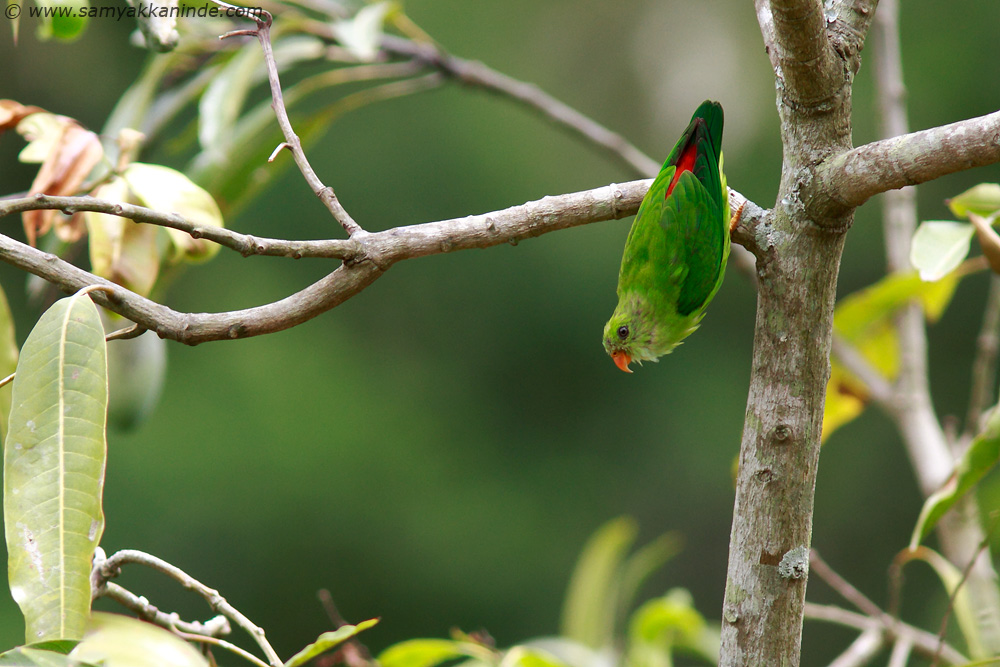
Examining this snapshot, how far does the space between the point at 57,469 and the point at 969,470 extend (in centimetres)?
112

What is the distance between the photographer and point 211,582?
5.24 m

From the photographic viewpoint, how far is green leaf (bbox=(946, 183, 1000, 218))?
121 cm

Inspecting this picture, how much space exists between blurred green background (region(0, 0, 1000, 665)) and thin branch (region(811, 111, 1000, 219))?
4.23m

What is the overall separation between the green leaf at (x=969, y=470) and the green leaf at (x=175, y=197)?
1138 millimetres

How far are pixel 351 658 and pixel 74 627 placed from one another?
0.74 metres

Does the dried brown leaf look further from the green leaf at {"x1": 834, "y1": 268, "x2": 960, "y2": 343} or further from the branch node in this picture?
the green leaf at {"x1": 834, "y1": 268, "x2": 960, "y2": 343}

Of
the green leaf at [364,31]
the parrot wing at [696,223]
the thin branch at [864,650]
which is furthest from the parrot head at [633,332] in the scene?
the green leaf at [364,31]

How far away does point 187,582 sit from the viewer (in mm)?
845

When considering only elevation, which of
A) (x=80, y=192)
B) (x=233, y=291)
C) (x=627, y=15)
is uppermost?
(x=627, y=15)

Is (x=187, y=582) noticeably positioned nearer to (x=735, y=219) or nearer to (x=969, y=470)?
(x=735, y=219)

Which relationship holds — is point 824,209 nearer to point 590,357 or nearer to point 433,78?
point 433,78

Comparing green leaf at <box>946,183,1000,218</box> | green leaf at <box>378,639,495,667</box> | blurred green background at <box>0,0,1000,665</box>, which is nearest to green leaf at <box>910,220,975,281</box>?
green leaf at <box>946,183,1000,218</box>

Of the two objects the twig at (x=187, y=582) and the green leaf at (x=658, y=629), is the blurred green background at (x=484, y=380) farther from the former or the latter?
the twig at (x=187, y=582)

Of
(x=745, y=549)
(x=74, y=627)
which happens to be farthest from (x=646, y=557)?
(x=74, y=627)
